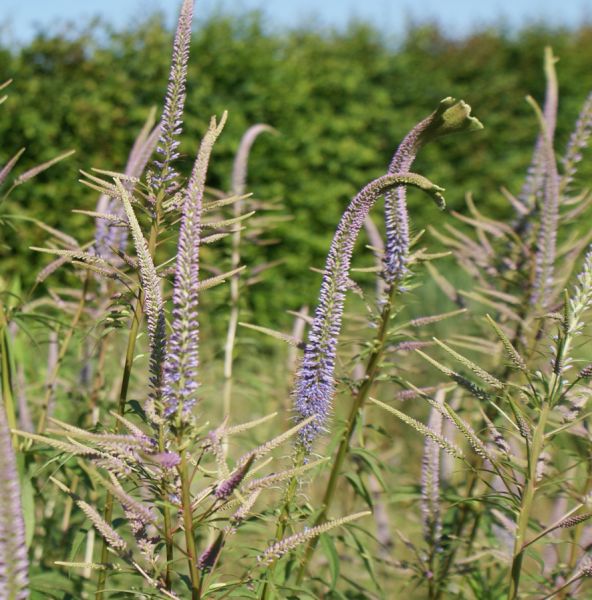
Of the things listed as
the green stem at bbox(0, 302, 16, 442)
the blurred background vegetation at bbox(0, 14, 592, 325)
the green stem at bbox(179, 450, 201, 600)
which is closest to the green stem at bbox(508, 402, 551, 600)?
the green stem at bbox(179, 450, 201, 600)

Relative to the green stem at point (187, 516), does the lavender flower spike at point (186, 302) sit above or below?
above

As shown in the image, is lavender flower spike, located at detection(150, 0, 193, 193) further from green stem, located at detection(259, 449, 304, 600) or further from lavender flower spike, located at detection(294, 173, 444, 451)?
green stem, located at detection(259, 449, 304, 600)

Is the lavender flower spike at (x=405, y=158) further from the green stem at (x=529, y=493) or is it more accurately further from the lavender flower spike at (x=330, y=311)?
the green stem at (x=529, y=493)

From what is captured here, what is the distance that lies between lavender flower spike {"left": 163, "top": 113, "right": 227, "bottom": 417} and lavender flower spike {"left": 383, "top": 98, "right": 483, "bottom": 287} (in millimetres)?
502

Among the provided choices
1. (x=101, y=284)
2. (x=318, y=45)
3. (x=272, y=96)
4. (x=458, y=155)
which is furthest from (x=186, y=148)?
(x=101, y=284)

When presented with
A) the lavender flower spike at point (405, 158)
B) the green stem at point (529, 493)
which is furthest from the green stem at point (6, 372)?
the green stem at point (529, 493)

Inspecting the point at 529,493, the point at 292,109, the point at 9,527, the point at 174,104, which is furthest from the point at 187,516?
the point at 292,109

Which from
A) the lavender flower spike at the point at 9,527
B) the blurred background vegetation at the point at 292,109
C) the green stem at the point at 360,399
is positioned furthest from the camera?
the blurred background vegetation at the point at 292,109

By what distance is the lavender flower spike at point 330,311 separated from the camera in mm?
1494

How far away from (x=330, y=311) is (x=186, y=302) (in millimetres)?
396

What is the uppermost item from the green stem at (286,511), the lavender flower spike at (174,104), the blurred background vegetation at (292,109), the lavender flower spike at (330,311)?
the blurred background vegetation at (292,109)

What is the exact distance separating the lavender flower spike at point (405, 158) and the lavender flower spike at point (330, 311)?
0.69 feet

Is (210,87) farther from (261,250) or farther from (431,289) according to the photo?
(431,289)

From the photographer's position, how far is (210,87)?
10.4 m
